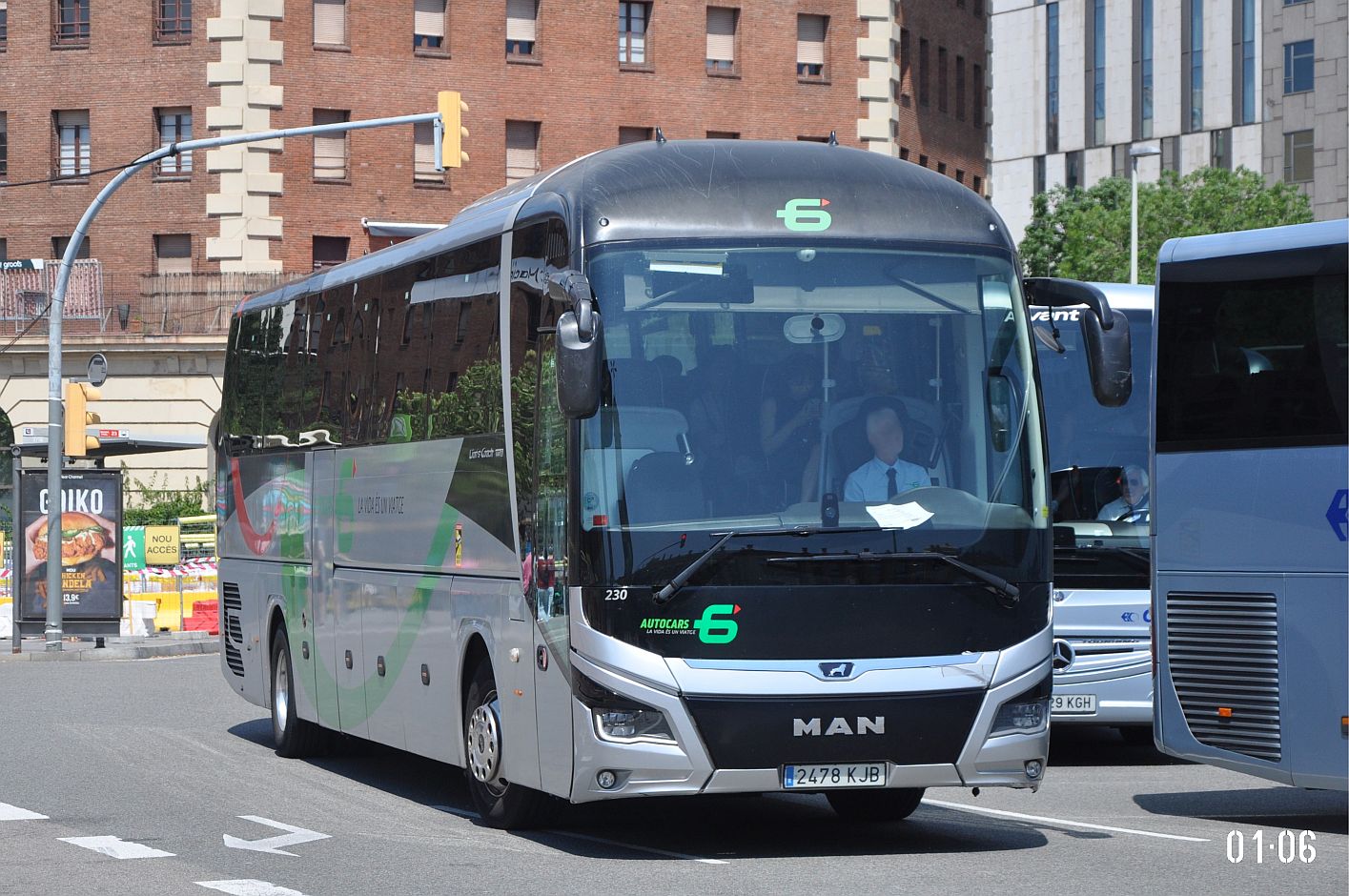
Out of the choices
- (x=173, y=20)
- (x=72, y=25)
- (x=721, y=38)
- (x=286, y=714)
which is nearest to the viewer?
(x=286, y=714)

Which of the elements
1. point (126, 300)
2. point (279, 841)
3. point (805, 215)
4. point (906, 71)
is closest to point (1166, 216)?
point (906, 71)

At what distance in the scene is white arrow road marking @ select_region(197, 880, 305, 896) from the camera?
8.98 m

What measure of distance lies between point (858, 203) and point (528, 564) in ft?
7.72

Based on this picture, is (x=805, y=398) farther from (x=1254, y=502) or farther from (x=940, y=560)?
(x=1254, y=502)

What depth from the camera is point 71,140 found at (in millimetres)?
48875

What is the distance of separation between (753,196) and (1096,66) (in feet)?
251

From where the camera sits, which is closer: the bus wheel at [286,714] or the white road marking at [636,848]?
the white road marking at [636,848]

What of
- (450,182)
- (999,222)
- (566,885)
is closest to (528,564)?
(566,885)

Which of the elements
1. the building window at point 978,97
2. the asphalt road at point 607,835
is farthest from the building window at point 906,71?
the asphalt road at point 607,835

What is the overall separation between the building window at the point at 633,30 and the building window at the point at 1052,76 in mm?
37794

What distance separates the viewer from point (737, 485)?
31.9 ft

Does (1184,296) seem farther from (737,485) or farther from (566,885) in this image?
(566,885)

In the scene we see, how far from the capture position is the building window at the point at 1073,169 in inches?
3359

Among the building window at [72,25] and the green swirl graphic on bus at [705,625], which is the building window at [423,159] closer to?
the building window at [72,25]
